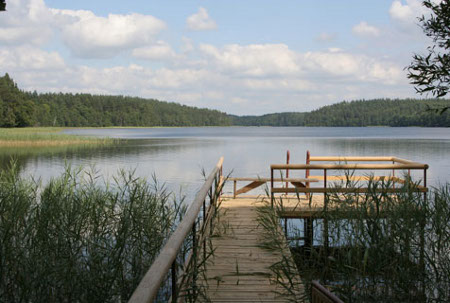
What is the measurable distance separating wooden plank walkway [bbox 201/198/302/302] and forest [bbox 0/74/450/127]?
7439cm

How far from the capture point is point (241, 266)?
16.5ft

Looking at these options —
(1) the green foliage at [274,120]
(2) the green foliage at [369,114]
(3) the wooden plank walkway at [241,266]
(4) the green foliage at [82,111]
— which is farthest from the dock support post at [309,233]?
(1) the green foliage at [274,120]

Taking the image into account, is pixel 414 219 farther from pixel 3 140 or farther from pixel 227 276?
pixel 3 140

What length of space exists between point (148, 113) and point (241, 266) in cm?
13372

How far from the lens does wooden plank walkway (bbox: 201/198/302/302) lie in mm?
4223

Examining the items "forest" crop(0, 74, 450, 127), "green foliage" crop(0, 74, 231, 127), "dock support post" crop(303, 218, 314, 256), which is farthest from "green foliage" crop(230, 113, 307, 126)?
"dock support post" crop(303, 218, 314, 256)

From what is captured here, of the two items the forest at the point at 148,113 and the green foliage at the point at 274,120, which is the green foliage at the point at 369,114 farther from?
the green foliage at the point at 274,120

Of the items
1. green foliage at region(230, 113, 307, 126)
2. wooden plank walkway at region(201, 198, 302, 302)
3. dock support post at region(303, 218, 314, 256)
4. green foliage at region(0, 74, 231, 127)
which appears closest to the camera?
wooden plank walkway at region(201, 198, 302, 302)

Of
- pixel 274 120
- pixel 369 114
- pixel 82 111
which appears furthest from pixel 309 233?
pixel 274 120

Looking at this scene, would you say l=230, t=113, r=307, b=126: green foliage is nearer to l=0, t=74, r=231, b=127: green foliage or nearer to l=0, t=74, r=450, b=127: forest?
l=0, t=74, r=450, b=127: forest

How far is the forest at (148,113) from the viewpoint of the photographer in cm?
7919

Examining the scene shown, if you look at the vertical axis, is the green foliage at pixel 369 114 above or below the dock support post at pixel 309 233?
above

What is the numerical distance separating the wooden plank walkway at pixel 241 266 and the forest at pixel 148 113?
74388 millimetres

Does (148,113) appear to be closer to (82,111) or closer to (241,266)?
(82,111)
